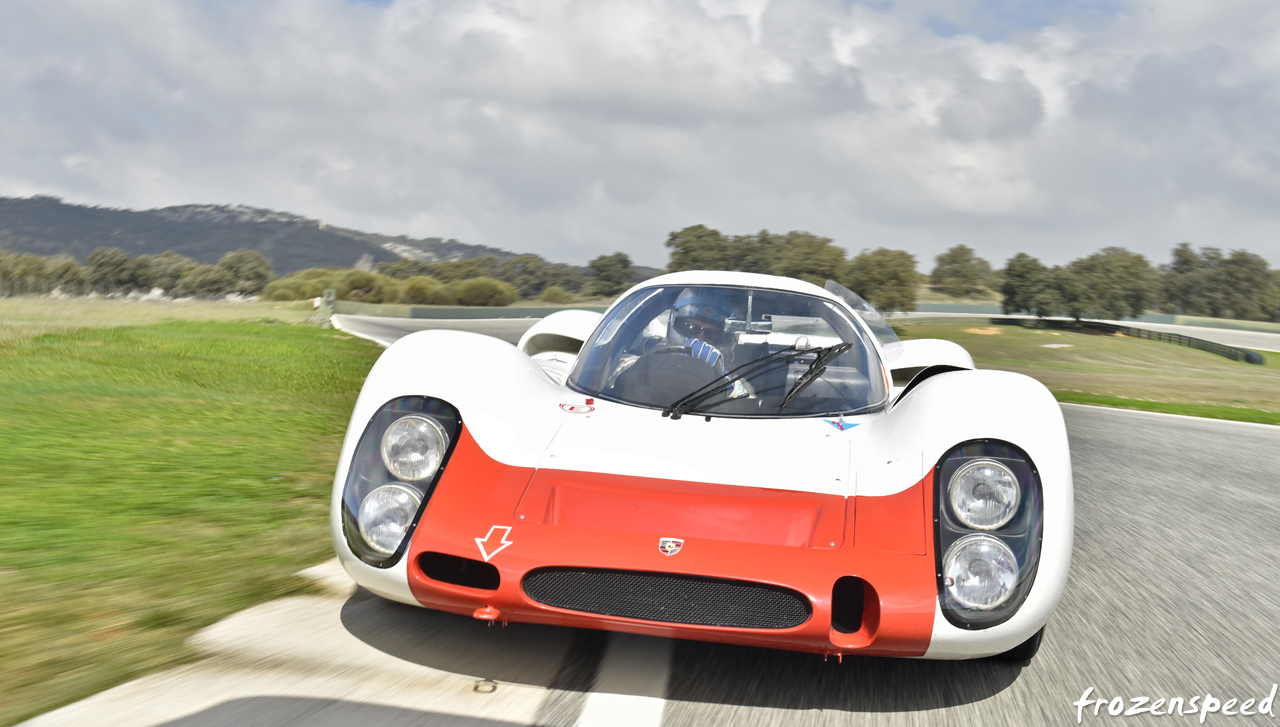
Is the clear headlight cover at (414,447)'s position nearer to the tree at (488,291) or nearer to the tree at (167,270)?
the tree at (488,291)

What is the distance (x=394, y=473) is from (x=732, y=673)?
114cm

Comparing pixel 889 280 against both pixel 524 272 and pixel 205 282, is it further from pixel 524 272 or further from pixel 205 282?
pixel 205 282

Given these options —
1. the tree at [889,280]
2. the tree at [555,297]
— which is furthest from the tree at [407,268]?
the tree at [889,280]

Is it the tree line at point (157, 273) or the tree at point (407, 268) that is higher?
the tree at point (407, 268)

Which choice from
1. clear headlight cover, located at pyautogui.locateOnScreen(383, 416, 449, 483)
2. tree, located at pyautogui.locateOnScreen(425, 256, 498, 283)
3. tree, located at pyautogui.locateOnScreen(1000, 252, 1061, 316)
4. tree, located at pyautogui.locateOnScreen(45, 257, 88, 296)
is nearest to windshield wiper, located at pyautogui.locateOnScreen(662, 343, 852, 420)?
clear headlight cover, located at pyautogui.locateOnScreen(383, 416, 449, 483)

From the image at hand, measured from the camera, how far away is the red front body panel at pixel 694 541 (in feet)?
7.70

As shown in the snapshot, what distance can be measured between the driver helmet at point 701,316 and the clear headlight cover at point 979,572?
168 cm

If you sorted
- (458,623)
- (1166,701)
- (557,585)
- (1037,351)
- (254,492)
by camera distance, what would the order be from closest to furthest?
1. (557,585)
2. (1166,701)
3. (458,623)
4. (254,492)
5. (1037,351)

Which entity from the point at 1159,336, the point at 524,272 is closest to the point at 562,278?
the point at 524,272

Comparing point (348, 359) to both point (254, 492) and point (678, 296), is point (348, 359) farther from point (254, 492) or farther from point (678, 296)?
point (678, 296)

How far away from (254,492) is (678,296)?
2469 mm

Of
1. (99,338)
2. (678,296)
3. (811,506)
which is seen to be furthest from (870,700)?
(99,338)

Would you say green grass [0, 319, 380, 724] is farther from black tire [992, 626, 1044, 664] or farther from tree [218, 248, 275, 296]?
tree [218, 248, 275, 296]

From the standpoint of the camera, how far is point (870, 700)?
2.49 metres
